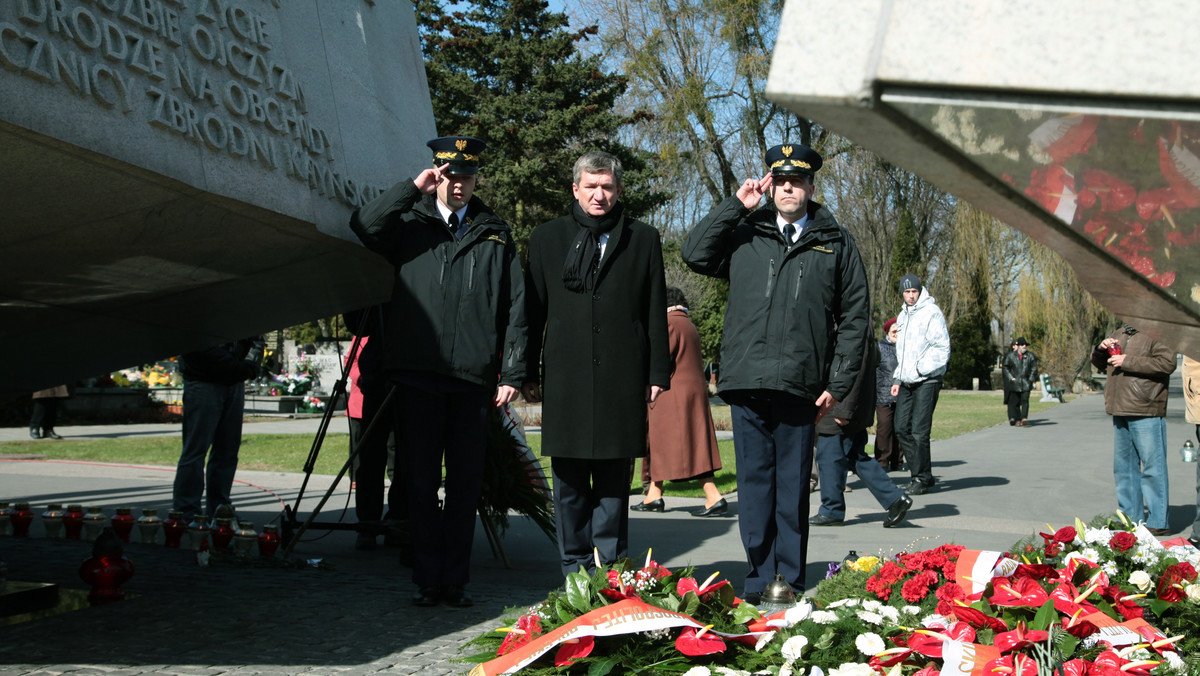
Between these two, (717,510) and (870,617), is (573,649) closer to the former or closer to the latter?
(870,617)

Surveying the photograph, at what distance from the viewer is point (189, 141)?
3852 mm

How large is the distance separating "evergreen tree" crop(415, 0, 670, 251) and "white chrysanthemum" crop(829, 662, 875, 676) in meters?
25.9

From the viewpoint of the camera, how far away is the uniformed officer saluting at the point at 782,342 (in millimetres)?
4641

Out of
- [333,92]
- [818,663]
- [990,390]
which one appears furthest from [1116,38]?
[990,390]

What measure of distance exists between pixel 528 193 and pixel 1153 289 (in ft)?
92.0

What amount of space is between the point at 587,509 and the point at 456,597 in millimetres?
741

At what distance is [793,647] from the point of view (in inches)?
119

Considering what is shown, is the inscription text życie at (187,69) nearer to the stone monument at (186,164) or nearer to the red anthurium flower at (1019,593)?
the stone monument at (186,164)

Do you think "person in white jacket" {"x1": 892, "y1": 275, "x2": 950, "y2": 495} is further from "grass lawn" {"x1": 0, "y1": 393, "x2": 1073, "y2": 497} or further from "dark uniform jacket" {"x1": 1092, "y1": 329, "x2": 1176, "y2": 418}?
"dark uniform jacket" {"x1": 1092, "y1": 329, "x2": 1176, "y2": 418}

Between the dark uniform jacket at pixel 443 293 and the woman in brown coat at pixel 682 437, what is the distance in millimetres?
3361

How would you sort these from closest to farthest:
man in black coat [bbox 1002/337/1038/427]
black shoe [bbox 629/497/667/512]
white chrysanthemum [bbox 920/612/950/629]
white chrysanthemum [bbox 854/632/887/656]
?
white chrysanthemum [bbox 854/632/887/656]
white chrysanthemum [bbox 920/612/950/629]
black shoe [bbox 629/497/667/512]
man in black coat [bbox 1002/337/1038/427]

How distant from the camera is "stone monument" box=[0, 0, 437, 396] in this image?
11.0ft

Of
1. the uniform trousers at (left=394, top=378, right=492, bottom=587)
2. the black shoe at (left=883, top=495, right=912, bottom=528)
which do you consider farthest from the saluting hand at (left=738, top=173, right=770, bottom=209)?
the black shoe at (left=883, top=495, right=912, bottom=528)

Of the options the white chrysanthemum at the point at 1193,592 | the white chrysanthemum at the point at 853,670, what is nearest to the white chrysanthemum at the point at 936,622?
the white chrysanthemum at the point at 853,670
